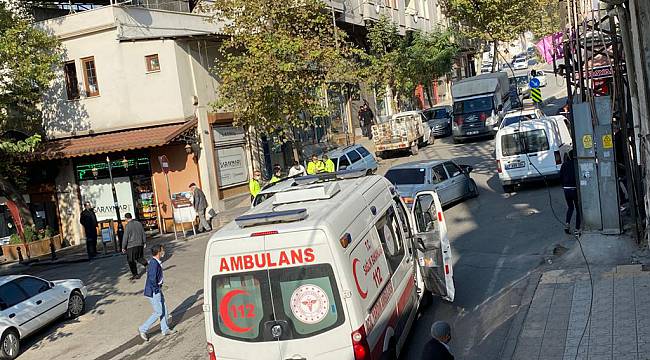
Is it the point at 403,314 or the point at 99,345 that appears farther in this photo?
the point at 99,345

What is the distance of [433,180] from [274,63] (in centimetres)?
815

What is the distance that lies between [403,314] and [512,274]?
3.98m

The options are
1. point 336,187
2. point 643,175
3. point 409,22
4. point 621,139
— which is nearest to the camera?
point 336,187

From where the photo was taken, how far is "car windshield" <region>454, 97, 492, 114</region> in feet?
109

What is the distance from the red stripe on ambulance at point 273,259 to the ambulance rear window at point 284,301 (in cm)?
7

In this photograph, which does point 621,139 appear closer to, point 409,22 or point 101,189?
point 101,189

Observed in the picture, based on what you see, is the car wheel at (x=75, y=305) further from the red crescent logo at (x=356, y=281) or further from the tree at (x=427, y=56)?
the tree at (x=427, y=56)

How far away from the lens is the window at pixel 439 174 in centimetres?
1807

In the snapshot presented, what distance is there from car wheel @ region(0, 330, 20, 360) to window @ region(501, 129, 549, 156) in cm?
1338

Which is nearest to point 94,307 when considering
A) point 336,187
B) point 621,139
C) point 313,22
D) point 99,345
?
point 99,345

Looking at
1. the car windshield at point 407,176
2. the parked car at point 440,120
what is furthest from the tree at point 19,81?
the parked car at point 440,120

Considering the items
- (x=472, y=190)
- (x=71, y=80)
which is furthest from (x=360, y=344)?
(x=71, y=80)

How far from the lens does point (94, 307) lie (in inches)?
588

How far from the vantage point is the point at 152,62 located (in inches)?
964
